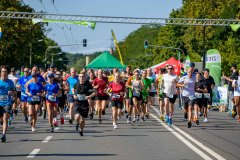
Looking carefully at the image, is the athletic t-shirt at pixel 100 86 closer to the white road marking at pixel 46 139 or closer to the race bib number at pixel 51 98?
the race bib number at pixel 51 98

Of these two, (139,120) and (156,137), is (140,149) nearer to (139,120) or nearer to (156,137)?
(156,137)

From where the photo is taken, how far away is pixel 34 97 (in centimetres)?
1805

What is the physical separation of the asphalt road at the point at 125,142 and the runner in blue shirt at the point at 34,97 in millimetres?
509

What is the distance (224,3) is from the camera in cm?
8050

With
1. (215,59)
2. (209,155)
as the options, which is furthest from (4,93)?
(215,59)

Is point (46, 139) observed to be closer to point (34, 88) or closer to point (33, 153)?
point (34, 88)

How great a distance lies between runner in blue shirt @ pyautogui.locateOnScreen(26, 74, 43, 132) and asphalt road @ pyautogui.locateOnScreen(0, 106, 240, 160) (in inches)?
20.0

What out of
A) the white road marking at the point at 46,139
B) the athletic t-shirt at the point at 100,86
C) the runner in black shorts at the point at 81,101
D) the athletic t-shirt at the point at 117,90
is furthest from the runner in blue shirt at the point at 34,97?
the athletic t-shirt at the point at 100,86

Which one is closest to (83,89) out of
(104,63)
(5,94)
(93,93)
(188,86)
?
(93,93)

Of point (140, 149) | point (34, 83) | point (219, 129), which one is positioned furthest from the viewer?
point (219, 129)

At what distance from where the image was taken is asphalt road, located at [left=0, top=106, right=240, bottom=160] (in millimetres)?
12453

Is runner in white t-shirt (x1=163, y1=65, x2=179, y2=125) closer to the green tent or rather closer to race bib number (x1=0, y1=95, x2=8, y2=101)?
race bib number (x1=0, y1=95, x2=8, y2=101)

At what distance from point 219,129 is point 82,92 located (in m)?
5.00

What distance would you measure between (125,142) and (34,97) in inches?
159
